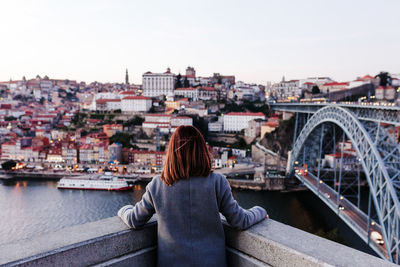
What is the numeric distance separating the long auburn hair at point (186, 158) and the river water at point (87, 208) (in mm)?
6534

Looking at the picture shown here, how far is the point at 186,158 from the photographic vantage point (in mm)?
805

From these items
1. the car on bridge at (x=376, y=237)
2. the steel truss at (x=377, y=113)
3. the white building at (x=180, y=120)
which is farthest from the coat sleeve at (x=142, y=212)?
the white building at (x=180, y=120)

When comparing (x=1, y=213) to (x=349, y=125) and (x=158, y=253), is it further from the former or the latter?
(x=158, y=253)

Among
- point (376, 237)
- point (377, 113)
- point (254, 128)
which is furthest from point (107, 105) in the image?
point (376, 237)

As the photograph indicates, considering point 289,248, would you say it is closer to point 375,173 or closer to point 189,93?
point 375,173

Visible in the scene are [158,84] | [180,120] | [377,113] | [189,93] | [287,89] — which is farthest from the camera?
[158,84]

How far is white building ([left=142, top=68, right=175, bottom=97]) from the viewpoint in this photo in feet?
104

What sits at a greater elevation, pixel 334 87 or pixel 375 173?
pixel 334 87

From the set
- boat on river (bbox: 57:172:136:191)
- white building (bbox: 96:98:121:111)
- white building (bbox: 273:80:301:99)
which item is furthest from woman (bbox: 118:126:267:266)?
white building (bbox: 273:80:301:99)

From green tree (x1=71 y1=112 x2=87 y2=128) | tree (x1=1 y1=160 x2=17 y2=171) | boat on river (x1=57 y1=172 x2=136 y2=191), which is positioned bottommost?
boat on river (x1=57 y1=172 x2=136 y2=191)

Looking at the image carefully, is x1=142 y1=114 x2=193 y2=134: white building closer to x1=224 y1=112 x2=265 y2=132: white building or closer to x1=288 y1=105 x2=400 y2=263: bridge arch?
x1=224 y1=112 x2=265 y2=132: white building

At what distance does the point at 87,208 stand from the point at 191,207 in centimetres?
1079

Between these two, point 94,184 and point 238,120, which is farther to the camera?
point 238,120

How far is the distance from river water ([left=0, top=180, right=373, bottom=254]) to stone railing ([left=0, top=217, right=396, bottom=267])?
6.42 m
